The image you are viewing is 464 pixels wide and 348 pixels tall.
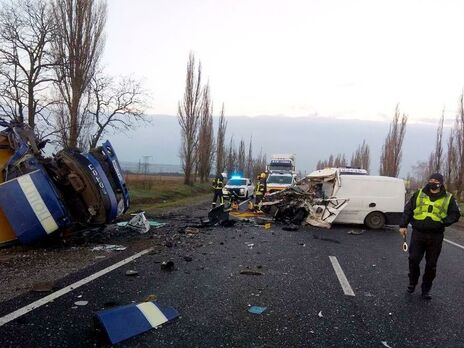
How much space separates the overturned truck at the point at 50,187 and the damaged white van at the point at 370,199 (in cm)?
751

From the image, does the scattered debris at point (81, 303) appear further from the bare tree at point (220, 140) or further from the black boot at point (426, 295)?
the bare tree at point (220, 140)

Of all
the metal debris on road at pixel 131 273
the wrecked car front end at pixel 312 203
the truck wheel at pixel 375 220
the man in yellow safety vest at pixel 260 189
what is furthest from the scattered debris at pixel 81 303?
the man in yellow safety vest at pixel 260 189

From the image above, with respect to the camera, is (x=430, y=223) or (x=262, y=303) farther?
(x=430, y=223)

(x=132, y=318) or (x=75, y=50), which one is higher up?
(x=75, y=50)

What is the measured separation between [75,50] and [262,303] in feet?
57.9

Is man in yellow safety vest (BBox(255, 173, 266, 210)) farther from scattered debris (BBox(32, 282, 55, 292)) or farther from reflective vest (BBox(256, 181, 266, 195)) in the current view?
scattered debris (BBox(32, 282, 55, 292))

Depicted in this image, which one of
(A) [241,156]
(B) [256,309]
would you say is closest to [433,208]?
(B) [256,309]

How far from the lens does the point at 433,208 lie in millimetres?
5902

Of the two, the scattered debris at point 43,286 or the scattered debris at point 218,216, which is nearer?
the scattered debris at point 43,286

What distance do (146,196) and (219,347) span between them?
67.6ft

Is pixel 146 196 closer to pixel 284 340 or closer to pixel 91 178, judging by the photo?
pixel 91 178

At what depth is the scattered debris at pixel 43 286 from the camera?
205 inches

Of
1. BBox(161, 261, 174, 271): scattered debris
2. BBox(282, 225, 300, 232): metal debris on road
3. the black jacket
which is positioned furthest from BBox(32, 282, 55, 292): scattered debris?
BBox(282, 225, 300, 232): metal debris on road

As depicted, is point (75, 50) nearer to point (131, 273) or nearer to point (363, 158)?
point (131, 273)
